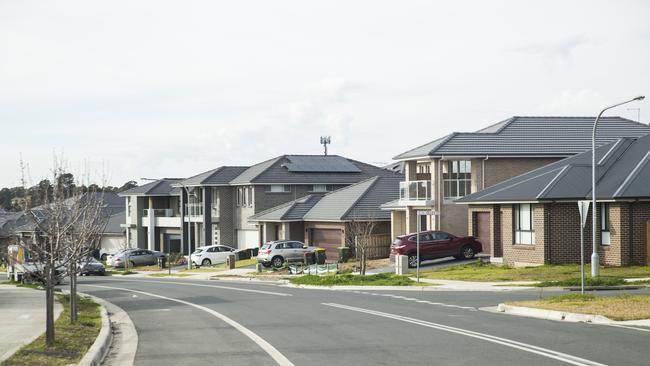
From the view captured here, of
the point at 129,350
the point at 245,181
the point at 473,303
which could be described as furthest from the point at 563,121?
the point at 129,350

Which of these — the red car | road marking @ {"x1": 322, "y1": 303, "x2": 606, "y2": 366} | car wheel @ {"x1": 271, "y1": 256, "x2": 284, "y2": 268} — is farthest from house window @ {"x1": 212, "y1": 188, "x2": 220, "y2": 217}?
road marking @ {"x1": 322, "y1": 303, "x2": 606, "y2": 366}

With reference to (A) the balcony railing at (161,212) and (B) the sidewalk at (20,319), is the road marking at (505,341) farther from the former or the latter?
(A) the balcony railing at (161,212)

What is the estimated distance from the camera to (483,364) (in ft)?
42.7

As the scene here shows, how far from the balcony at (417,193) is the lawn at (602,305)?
25.9 metres

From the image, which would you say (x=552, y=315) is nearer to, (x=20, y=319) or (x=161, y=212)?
(x=20, y=319)

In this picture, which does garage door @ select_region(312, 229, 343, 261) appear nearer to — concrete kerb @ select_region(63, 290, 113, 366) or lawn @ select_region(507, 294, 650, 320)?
lawn @ select_region(507, 294, 650, 320)

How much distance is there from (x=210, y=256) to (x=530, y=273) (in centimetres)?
3258

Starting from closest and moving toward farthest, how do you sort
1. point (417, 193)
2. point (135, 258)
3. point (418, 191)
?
point (417, 193) < point (418, 191) < point (135, 258)

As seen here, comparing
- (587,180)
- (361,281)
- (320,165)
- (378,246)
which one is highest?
(320,165)

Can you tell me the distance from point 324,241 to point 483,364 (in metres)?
46.5

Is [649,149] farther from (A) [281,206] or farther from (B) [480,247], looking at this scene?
(A) [281,206]

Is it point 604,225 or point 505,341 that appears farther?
point 604,225

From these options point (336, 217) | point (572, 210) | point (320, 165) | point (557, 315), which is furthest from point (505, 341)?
point (320, 165)

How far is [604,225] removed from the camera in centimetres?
3744
